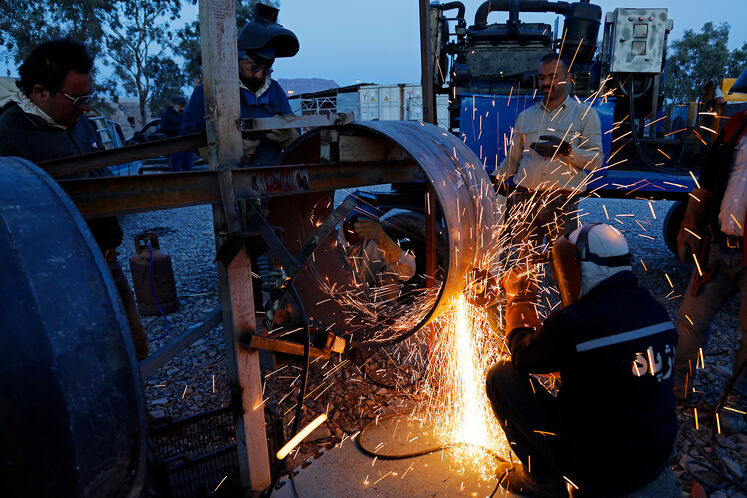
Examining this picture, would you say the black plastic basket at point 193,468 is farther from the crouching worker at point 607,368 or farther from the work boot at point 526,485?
the crouching worker at point 607,368

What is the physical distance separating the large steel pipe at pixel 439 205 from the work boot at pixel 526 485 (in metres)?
0.97

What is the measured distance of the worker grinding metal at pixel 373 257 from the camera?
3.66 meters

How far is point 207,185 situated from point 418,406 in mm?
2306

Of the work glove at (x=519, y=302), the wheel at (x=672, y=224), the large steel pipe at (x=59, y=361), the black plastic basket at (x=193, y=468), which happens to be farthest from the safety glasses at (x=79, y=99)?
the wheel at (x=672, y=224)

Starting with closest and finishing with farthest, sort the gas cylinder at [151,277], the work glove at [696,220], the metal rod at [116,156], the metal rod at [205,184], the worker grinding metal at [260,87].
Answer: the metal rod at [205,184] → the metal rod at [116,156] → the work glove at [696,220] → the worker grinding metal at [260,87] → the gas cylinder at [151,277]

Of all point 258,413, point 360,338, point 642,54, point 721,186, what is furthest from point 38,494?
point 642,54

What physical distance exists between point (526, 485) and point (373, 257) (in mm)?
1926

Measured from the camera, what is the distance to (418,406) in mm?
3445

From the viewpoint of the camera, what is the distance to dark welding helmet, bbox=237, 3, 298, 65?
10.9ft

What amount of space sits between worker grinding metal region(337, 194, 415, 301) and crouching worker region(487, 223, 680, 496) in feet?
5.16

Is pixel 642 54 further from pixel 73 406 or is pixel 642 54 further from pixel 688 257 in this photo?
pixel 73 406

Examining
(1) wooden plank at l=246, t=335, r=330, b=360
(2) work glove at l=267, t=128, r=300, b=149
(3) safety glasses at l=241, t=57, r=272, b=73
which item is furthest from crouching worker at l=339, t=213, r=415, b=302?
(1) wooden plank at l=246, t=335, r=330, b=360

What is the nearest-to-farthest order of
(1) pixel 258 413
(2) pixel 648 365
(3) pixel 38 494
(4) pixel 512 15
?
(3) pixel 38 494 < (2) pixel 648 365 < (1) pixel 258 413 < (4) pixel 512 15

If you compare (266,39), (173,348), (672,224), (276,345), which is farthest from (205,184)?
(672,224)
